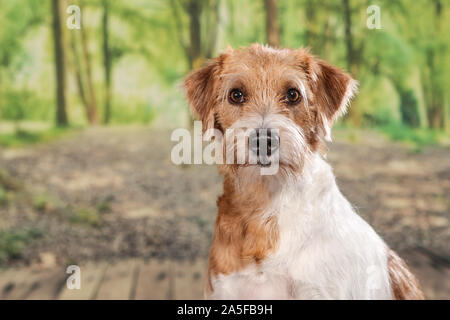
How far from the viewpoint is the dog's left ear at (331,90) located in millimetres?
1706

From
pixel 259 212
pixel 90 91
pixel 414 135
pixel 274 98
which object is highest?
pixel 90 91

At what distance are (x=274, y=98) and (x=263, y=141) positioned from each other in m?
0.25

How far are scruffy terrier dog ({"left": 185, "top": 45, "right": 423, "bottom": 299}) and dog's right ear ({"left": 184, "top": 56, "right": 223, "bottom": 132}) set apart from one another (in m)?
0.03

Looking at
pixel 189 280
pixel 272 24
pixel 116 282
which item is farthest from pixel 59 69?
pixel 189 280

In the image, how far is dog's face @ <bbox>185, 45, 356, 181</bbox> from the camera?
58.1 inches

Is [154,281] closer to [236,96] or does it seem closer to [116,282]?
[116,282]

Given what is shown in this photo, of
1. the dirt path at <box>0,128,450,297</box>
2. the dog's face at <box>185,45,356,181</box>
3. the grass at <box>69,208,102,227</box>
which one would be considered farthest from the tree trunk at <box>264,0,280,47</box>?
the grass at <box>69,208,102,227</box>

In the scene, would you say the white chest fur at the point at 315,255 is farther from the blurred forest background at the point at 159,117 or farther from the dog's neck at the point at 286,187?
the blurred forest background at the point at 159,117

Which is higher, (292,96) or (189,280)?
(292,96)

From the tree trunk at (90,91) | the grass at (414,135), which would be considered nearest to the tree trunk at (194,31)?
the tree trunk at (90,91)

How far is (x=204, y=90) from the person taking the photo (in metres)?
1.80

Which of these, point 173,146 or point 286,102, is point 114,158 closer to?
point 173,146

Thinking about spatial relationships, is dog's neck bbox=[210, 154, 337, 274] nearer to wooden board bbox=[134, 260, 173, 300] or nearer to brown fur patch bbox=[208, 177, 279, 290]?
brown fur patch bbox=[208, 177, 279, 290]
